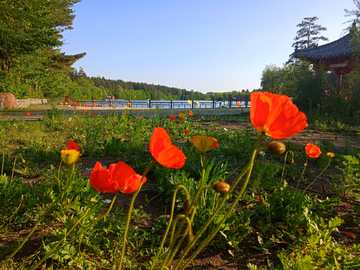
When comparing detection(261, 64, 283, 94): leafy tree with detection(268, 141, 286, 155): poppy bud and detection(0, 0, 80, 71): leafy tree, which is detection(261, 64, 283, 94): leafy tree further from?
detection(268, 141, 286, 155): poppy bud

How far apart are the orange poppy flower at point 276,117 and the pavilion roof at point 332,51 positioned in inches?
577

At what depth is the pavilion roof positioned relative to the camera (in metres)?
13.5

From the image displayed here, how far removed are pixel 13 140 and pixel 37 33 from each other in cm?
1211

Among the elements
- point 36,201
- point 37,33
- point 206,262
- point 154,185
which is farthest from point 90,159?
point 37,33

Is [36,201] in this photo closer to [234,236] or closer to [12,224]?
[12,224]

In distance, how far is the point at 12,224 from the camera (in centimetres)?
155

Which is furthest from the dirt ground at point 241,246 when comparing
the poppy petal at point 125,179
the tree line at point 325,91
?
the tree line at point 325,91

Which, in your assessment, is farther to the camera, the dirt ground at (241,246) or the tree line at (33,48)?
the tree line at (33,48)

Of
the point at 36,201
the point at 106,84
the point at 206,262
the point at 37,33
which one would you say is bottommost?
the point at 206,262

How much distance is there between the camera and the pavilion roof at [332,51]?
44.2ft

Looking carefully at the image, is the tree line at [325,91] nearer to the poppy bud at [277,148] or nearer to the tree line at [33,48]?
the tree line at [33,48]

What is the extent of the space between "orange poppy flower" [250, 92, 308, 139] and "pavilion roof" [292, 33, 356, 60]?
577 inches

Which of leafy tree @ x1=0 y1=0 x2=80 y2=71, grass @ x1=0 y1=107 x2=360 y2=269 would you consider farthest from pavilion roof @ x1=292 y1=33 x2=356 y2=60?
leafy tree @ x1=0 y1=0 x2=80 y2=71

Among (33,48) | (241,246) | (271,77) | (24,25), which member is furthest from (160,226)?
(271,77)
